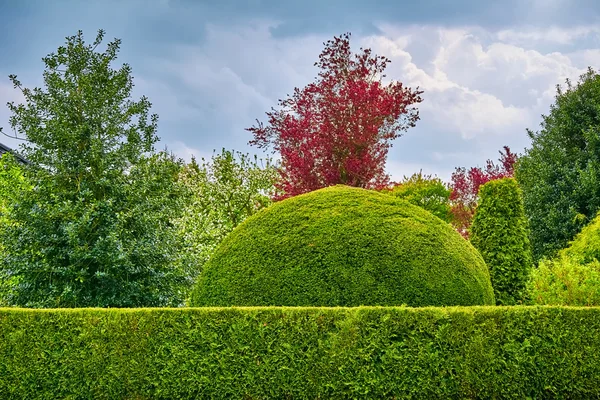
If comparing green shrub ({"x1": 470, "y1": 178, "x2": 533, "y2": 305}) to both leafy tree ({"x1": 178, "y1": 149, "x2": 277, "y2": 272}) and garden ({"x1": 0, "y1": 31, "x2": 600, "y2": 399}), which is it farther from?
leafy tree ({"x1": 178, "y1": 149, "x2": 277, "y2": 272})

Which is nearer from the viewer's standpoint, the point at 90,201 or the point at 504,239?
the point at 90,201

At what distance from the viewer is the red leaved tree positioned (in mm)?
16078

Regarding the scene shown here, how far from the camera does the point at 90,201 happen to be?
10219mm

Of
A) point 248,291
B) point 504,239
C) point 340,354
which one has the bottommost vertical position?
point 340,354

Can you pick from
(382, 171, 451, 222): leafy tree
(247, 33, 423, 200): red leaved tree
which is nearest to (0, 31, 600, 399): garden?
(247, 33, 423, 200): red leaved tree

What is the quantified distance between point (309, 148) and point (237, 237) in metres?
9.22

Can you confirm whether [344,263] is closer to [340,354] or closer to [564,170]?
[340,354]

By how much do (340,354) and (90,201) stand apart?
250 inches

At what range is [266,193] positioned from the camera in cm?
2125

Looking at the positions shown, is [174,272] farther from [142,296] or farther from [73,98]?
[73,98]

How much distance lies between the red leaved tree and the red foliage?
7.53 m

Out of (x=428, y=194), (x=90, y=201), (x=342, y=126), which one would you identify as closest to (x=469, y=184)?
(x=428, y=194)

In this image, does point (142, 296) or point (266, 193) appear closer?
point (142, 296)

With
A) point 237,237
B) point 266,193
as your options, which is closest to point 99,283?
point 237,237
